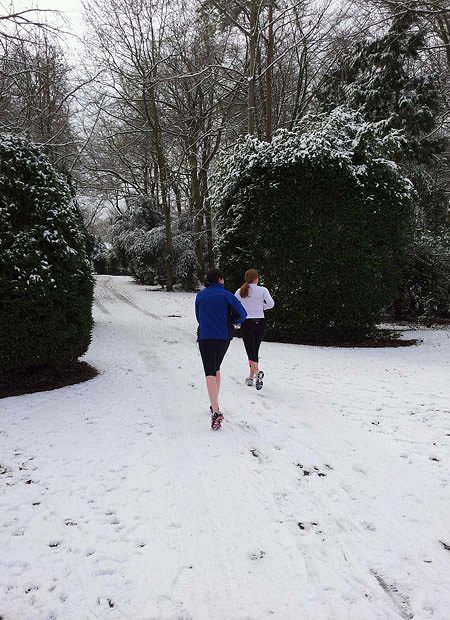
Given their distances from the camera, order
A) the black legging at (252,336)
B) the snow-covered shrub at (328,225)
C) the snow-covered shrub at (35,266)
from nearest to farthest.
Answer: the snow-covered shrub at (35,266) → the black legging at (252,336) → the snow-covered shrub at (328,225)

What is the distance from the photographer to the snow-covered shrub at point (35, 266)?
235 inches

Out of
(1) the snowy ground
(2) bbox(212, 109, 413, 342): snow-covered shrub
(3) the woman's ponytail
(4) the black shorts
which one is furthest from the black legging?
(2) bbox(212, 109, 413, 342): snow-covered shrub

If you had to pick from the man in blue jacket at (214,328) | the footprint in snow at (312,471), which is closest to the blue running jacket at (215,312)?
the man in blue jacket at (214,328)

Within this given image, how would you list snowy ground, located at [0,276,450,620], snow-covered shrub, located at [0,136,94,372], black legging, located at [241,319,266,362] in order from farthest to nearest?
black legging, located at [241,319,266,362] < snow-covered shrub, located at [0,136,94,372] < snowy ground, located at [0,276,450,620]

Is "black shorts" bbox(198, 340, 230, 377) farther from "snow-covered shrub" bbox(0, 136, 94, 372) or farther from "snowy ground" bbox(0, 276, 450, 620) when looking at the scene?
"snow-covered shrub" bbox(0, 136, 94, 372)

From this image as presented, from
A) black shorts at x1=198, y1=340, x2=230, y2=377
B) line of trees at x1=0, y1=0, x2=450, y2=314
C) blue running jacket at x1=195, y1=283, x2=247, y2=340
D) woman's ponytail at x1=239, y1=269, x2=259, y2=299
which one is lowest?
black shorts at x1=198, y1=340, x2=230, y2=377

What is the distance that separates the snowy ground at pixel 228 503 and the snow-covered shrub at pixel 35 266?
744 mm

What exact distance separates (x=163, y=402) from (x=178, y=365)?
211 centimetres

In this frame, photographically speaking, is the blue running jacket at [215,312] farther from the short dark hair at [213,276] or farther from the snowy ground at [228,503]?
the snowy ground at [228,503]

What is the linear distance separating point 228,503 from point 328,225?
7.53m

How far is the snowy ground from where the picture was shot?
8.02 ft

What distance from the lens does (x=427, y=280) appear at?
13094mm

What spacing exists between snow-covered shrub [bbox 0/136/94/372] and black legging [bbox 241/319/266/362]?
2.60m

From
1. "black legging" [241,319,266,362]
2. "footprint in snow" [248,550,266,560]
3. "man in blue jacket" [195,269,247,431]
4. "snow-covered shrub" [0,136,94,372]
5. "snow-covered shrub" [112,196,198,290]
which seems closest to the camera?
Answer: "footprint in snow" [248,550,266,560]
